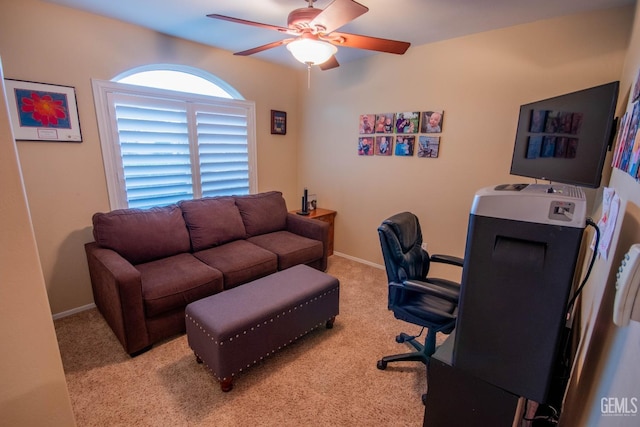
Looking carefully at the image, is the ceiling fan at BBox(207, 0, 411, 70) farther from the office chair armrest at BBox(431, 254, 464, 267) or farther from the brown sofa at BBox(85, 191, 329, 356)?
the brown sofa at BBox(85, 191, 329, 356)

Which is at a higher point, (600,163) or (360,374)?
(600,163)

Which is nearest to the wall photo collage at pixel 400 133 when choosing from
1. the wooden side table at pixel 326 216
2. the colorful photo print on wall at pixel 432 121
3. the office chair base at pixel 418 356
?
the colorful photo print on wall at pixel 432 121

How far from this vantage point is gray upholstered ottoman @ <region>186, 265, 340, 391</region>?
5.42ft

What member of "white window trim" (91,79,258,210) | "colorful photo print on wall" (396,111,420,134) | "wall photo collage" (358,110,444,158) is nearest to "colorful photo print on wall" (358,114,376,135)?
"wall photo collage" (358,110,444,158)

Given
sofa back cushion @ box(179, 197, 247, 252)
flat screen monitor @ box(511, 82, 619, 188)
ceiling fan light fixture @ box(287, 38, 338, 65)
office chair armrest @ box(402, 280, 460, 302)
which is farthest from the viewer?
sofa back cushion @ box(179, 197, 247, 252)

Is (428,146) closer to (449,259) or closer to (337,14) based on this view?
(449,259)

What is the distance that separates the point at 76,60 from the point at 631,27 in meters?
4.01

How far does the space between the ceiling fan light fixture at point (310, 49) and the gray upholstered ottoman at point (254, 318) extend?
1578 mm

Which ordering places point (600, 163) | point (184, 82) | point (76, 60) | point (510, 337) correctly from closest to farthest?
point (510, 337) < point (600, 163) < point (76, 60) < point (184, 82)

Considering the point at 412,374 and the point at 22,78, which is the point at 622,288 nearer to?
the point at 412,374

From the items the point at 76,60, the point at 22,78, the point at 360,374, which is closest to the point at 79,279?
the point at 22,78

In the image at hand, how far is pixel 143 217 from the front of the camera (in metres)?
2.48

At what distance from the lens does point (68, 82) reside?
2.25 meters

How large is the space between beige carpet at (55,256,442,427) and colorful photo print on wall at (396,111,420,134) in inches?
77.8
